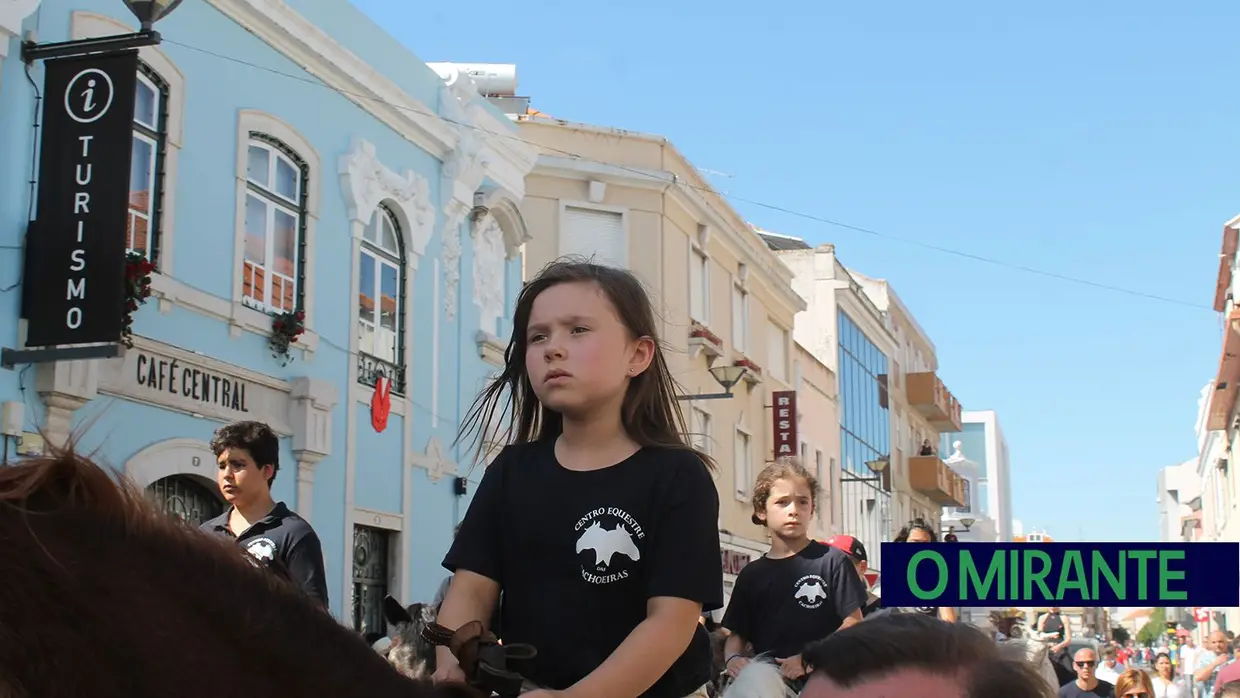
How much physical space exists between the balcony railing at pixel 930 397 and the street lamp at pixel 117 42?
1594 inches

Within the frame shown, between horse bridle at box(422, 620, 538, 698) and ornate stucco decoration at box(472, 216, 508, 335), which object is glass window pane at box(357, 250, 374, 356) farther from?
horse bridle at box(422, 620, 538, 698)

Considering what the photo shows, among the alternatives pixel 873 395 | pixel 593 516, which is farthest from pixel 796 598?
pixel 873 395

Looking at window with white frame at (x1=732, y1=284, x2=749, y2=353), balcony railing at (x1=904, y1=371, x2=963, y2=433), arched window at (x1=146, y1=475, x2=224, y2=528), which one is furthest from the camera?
balcony railing at (x1=904, y1=371, x2=963, y2=433)

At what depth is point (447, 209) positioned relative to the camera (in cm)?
1802

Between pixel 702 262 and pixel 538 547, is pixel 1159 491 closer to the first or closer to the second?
pixel 702 262

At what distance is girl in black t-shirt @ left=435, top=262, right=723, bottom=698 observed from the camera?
8.71 feet

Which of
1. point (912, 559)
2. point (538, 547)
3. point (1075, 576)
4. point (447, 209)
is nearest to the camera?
point (538, 547)

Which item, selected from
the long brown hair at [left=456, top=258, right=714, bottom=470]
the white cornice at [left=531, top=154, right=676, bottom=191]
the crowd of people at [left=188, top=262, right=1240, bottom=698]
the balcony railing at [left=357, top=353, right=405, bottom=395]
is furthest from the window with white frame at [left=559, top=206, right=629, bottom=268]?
the crowd of people at [left=188, top=262, right=1240, bottom=698]

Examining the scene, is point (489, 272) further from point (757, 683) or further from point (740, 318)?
point (757, 683)

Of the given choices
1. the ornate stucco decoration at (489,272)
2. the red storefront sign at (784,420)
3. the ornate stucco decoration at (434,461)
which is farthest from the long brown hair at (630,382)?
the red storefront sign at (784,420)

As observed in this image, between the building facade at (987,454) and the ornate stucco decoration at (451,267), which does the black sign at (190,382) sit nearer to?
the ornate stucco decoration at (451,267)

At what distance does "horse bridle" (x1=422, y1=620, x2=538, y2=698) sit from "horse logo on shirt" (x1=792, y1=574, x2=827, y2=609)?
13.8 ft

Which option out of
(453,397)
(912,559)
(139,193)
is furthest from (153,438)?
(912,559)

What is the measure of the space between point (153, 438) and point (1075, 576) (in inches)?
388
